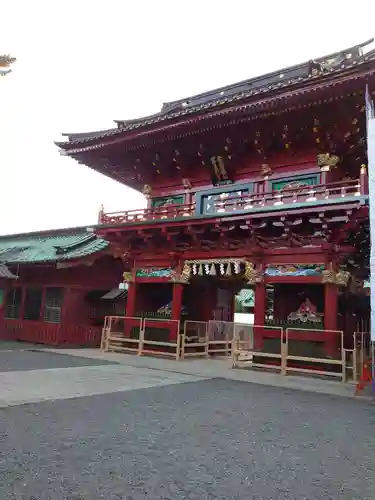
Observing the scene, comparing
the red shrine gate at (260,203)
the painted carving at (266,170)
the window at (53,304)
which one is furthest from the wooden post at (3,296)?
the painted carving at (266,170)

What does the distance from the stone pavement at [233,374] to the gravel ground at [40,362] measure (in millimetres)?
726

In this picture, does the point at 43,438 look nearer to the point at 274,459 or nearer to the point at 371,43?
the point at 274,459

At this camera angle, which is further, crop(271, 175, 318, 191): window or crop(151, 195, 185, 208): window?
crop(151, 195, 185, 208): window

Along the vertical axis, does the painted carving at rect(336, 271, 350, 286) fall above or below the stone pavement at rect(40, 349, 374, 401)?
above

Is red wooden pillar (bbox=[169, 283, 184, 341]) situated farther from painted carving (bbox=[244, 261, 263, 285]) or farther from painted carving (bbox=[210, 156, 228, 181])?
painted carving (bbox=[210, 156, 228, 181])

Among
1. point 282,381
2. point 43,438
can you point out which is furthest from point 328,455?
point 282,381

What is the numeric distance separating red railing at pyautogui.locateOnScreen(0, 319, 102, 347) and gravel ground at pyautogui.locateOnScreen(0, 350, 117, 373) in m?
4.32

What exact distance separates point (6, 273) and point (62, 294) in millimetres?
2891

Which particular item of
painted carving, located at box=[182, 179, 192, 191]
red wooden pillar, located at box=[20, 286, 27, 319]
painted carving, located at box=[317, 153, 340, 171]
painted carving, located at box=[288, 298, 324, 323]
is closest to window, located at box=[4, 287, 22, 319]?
red wooden pillar, located at box=[20, 286, 27, 319]

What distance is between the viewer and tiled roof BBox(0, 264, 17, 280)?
18422 millimetres

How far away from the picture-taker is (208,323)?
52.7ft

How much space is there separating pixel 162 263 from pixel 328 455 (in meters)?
11.6

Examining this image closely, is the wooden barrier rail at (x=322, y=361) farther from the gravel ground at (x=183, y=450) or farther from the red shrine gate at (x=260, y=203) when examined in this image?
the gravel ground at (x=183, y=450)

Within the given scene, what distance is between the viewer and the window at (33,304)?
64.0 feet
